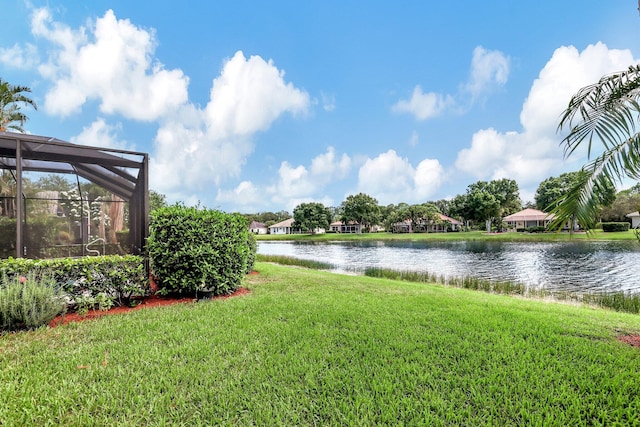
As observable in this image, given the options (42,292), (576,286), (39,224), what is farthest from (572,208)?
(39,224)

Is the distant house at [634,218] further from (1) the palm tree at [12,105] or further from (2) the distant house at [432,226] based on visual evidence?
(1) the palm tree at [12,105]

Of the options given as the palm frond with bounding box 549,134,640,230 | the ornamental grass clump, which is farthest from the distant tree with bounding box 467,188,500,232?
the ornamental grass clump

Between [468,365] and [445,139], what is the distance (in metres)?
26.0

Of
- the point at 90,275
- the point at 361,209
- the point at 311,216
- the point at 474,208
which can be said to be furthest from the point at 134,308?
the point at 311,216

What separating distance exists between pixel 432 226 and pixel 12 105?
58526 millimetres

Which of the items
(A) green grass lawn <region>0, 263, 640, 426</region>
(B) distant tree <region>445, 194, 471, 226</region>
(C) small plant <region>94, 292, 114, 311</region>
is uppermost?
(B) distant tree <region>445, 194, 471, 226</region>

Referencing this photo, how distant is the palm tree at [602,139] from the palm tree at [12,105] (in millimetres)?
22454

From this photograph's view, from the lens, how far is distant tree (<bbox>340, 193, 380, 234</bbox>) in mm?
54719

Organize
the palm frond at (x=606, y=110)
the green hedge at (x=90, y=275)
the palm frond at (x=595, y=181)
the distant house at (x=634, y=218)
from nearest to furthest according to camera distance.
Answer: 1. the palm frond at (x=595, y=181)
2. the palm frond at (x=606, y=110)
3. the green hedge at (x=90, y=275)
4. the distant house at (x=634, y=218)

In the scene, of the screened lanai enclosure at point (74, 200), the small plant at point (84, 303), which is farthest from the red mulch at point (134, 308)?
the screened lanai enclosure at point (74, 200)

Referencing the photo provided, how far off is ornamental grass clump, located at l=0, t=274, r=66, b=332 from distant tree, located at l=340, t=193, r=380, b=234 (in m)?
52.0

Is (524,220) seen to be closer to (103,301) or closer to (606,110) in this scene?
(606,110)

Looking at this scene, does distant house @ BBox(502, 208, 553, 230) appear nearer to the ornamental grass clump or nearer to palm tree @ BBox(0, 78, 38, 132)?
the ornamental grass clump

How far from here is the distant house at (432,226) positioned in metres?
55.6
